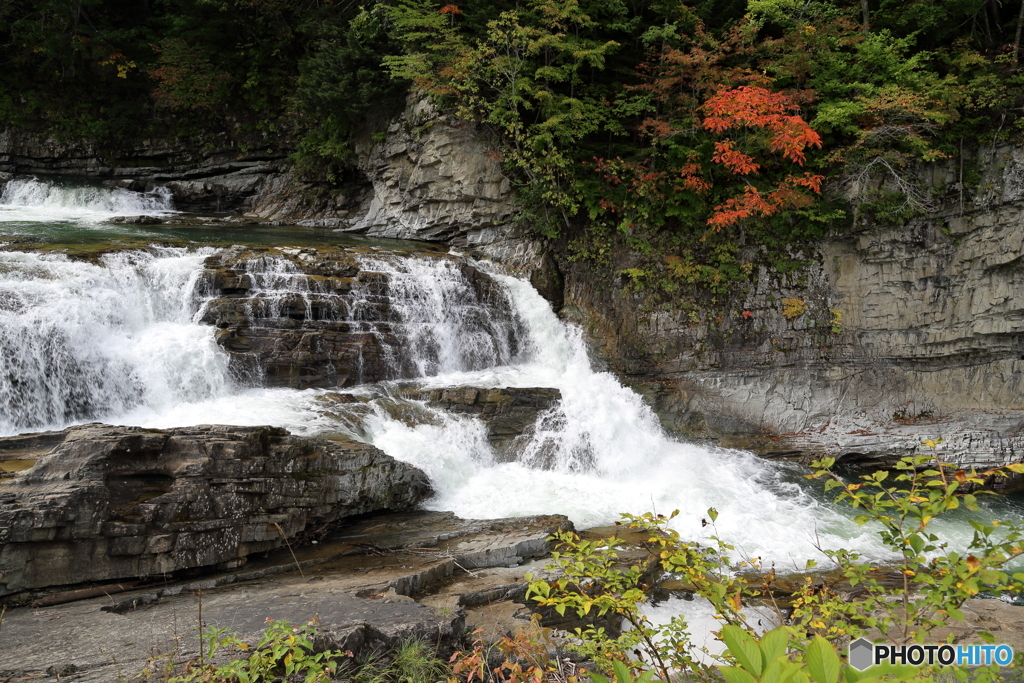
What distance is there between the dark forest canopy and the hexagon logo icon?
Answer: 1003 cm

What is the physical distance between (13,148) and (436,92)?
13.6 m

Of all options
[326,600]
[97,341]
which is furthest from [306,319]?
[326,600]

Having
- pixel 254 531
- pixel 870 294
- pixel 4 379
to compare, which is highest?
pixel 870 294

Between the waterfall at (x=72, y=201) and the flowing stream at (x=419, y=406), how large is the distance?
6725 millimetres

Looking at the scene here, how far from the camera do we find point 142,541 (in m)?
5.27

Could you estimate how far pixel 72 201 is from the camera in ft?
51.6

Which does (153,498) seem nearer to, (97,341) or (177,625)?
(177,625)

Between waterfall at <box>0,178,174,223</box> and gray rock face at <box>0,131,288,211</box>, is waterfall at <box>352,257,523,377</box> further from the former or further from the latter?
gray rock face at <box>0,131,288,211</box>

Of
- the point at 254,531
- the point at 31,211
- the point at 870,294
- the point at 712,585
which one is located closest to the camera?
the point at 712,585

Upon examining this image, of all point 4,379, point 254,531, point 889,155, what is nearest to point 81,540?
point 254,531

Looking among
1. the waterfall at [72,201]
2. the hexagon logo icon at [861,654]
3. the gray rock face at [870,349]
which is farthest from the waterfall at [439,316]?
the hexagon logo icon at [861,654]

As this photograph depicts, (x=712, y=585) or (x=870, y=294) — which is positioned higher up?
(x=870, y=294)

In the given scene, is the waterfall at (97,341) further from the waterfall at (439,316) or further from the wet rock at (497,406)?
the wet rock at (497,406)

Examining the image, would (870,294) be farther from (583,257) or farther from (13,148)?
(13,148)
